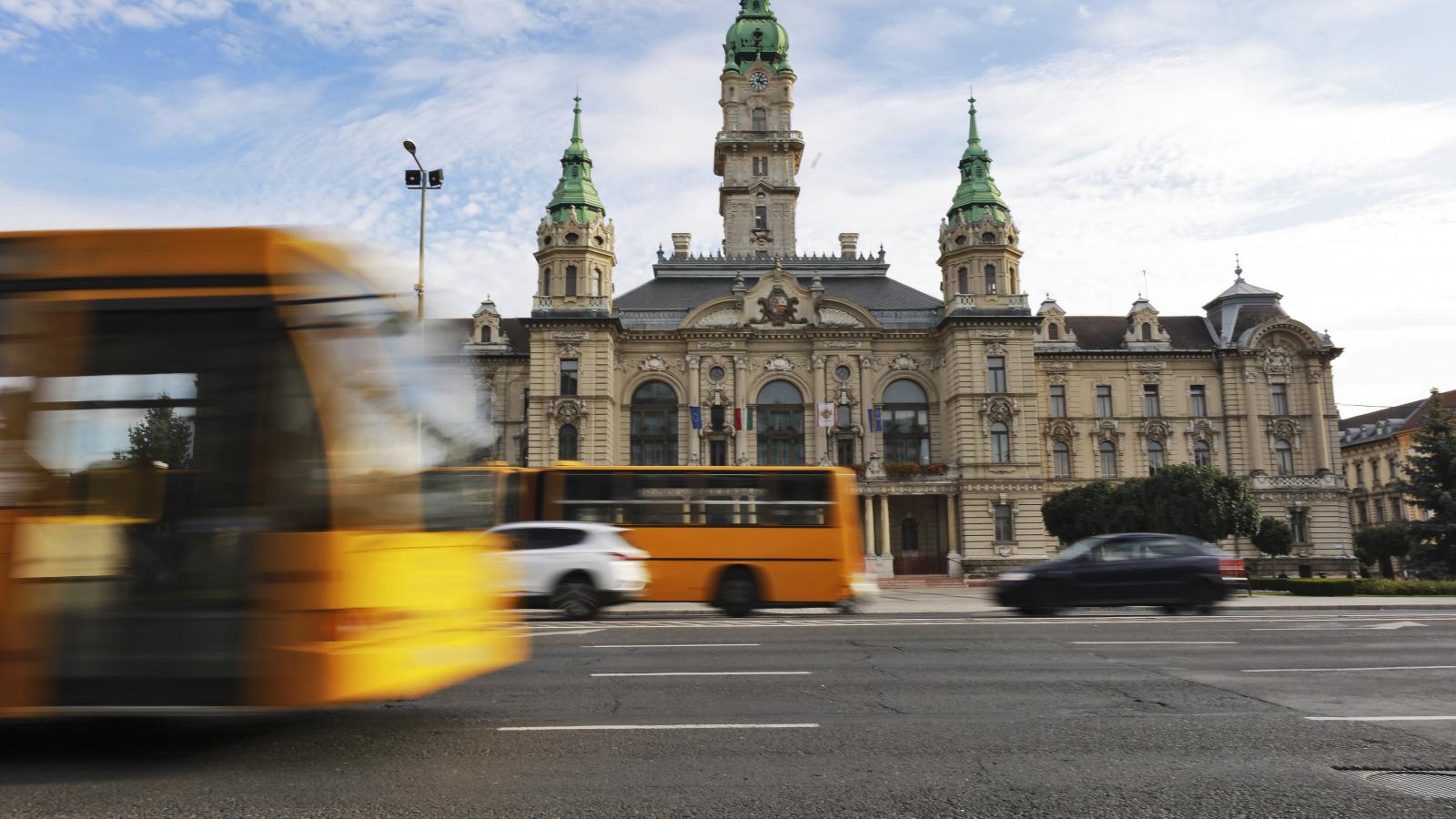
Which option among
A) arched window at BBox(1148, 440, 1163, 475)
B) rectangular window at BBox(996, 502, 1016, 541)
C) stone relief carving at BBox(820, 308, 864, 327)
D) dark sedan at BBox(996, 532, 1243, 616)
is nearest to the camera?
dark sedan at BBox(996, 532, 1243, 616)

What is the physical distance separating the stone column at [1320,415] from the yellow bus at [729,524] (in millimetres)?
49527

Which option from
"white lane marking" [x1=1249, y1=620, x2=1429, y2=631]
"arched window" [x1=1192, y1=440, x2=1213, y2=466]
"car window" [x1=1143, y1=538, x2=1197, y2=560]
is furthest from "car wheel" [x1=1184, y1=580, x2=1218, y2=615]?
"arched window" [x1=1192, y1=440, x2=1213, y2=466]

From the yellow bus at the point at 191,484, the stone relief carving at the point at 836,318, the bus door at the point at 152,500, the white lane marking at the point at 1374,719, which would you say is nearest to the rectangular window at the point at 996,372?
the stone relief carving at the point at 836,318

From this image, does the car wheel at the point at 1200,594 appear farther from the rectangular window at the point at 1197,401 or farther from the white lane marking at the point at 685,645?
the rectangular window at the point at 1197,401

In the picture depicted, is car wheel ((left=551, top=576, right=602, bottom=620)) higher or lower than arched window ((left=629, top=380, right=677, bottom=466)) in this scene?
lower

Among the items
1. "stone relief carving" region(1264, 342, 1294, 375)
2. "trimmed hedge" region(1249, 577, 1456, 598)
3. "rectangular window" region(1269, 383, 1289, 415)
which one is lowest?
"trimmed hedge" region(1249, 577, 1456, 598)

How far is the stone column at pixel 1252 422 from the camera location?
58.8 metres

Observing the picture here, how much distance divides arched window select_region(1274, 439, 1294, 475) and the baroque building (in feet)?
0.38

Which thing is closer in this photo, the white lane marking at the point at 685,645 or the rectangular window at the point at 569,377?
the white lane marking at the point at 685,645

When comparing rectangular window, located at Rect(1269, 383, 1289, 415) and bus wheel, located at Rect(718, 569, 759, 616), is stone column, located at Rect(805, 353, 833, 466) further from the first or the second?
bus wheel, located at Rect(718, 569, 759, 616)

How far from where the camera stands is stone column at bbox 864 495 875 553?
2093 inches

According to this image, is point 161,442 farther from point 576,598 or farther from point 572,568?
point 576,598

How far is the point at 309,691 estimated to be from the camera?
6.16 metres

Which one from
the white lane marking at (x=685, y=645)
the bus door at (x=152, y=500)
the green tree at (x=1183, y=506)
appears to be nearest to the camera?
the bus door at (x=152, y=500)
